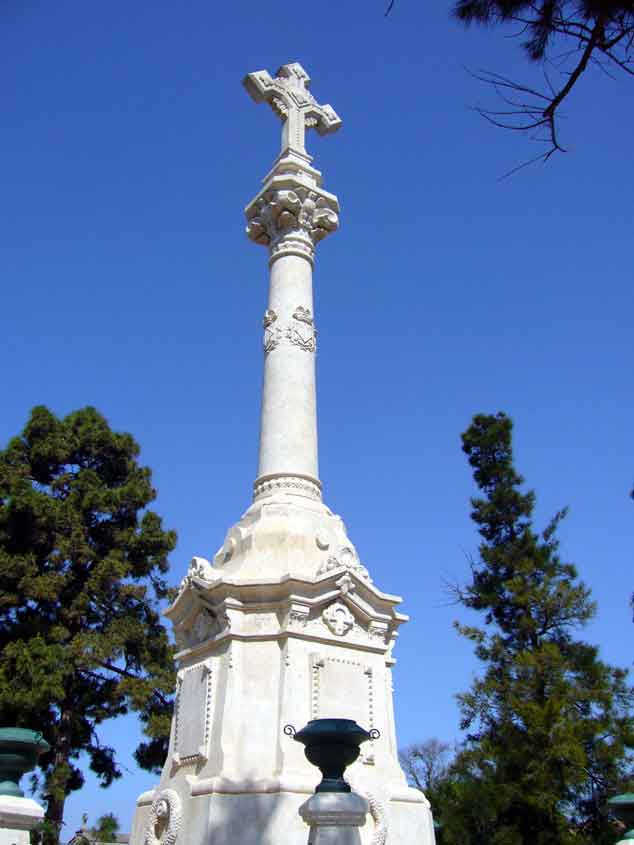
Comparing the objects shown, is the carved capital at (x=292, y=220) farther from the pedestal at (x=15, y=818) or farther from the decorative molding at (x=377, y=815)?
the pedestal at (x=15, y=818)

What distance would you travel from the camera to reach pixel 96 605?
2209 cm

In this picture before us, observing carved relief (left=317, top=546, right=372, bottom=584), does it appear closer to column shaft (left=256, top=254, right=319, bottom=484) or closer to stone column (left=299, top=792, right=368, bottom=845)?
column shaft (left=256, top=254, right=319, bottom=484)

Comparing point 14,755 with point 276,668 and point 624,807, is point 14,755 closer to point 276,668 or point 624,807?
point 276,668

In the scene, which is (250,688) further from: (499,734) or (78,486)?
(78,486)

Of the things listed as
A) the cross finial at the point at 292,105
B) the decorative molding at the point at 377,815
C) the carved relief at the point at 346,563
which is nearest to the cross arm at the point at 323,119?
the cross finial at the point at 292,105

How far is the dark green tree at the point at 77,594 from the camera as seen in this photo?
19.4 meters

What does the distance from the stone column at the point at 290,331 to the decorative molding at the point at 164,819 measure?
4605 mm

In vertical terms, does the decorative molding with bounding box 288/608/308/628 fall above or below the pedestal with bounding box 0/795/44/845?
above

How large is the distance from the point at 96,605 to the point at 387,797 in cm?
1357

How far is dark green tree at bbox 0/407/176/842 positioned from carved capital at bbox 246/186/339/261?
10.5 metres

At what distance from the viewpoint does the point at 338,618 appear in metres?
11.2

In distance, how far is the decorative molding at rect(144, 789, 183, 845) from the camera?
10000 mm

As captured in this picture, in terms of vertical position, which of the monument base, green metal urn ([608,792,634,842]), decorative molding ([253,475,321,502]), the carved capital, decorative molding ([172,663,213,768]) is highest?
the carved capital

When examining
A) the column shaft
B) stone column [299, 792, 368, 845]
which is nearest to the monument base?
stone column [299, 792, 368, 845]
